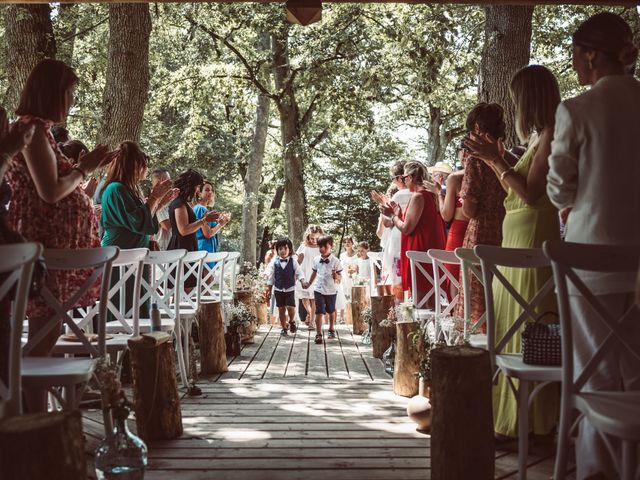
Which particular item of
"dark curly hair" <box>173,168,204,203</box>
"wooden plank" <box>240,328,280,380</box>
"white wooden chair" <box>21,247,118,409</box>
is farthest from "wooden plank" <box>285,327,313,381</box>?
"white wooden chair" <box>21,247,118,409</box>

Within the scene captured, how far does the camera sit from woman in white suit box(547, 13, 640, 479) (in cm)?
288

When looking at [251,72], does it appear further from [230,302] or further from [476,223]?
[476,223]

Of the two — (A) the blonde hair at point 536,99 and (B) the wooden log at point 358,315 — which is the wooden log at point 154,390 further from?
(B) the wooden log at point 358,315

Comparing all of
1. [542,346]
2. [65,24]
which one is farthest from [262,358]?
[65,24]

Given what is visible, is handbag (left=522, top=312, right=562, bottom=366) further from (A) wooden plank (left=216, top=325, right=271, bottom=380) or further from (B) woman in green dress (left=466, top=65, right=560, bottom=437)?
(A) wooden plank (left=216, top=325, right=271, bottom=380)

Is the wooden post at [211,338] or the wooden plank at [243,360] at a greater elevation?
the wooden post at [211,338]

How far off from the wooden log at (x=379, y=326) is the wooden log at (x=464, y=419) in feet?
13.9

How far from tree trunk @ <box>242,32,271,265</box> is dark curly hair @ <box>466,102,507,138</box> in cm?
1430

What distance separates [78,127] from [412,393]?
1308 cm

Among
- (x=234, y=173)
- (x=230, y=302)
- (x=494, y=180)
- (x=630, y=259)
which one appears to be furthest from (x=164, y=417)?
(x=234, y=173)

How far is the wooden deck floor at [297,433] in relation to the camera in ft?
12.1

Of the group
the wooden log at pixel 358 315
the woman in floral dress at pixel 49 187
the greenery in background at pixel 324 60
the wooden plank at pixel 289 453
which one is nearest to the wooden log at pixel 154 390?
the wooden plank at pixel 289 453

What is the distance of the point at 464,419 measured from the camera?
127 inches

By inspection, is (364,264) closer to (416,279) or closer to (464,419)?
(416,279)
